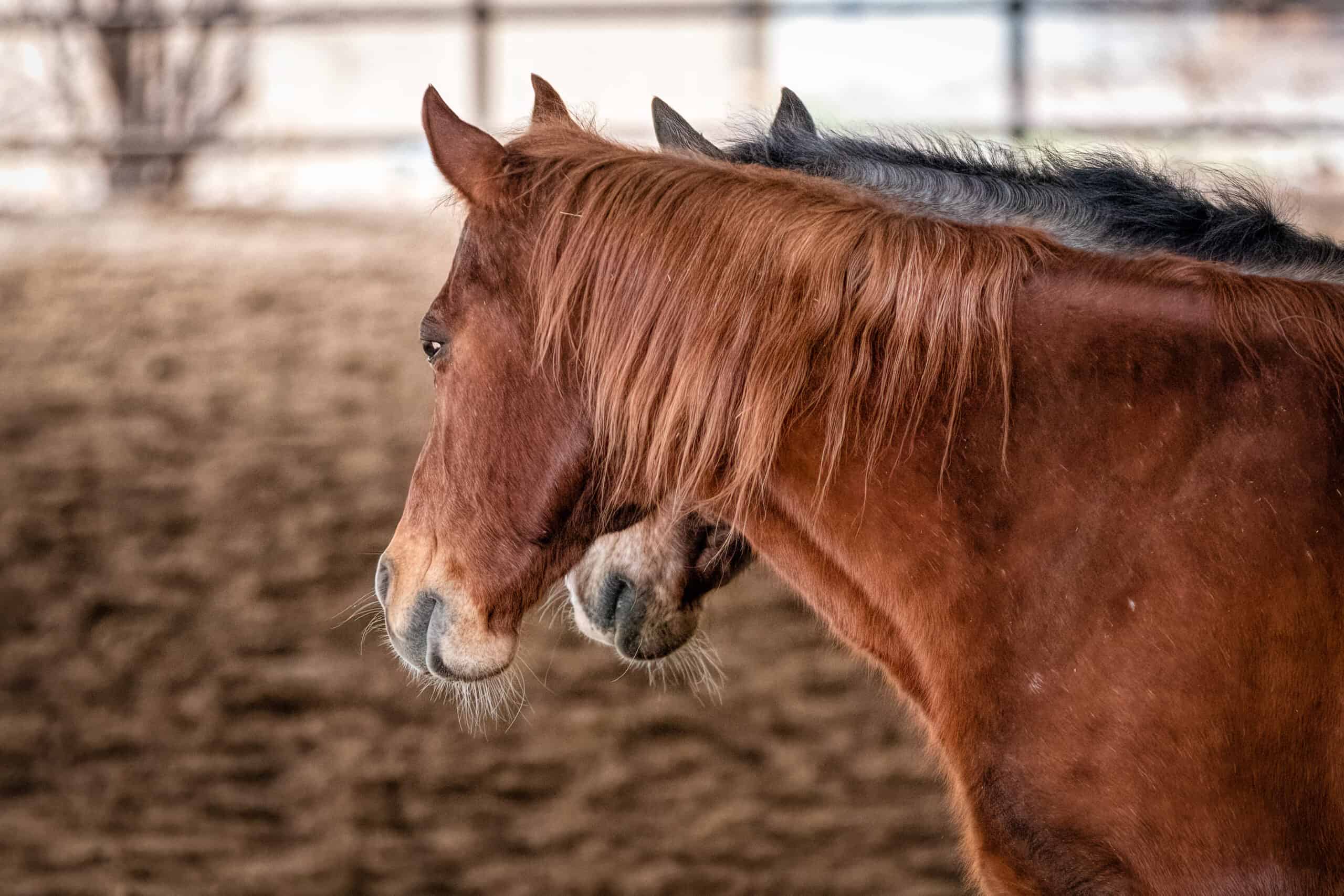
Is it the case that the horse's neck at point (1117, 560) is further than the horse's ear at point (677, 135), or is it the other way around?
the horse's ear at point (677, 135)

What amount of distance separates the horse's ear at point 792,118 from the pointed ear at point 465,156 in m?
0.43

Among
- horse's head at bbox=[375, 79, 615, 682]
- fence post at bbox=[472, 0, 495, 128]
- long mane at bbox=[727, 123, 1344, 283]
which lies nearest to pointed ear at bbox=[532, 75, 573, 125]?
horse's head at bbox=[375, 79, 615, 682]

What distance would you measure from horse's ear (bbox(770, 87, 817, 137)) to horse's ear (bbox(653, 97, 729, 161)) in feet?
0.29

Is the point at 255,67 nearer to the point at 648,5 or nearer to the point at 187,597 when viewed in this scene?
the point at 648,5

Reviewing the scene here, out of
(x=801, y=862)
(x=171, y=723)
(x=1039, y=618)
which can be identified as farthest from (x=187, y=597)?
(x=1039, y=618)

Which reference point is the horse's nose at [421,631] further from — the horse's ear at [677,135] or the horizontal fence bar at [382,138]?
the horizontal fence bar at [382,138]

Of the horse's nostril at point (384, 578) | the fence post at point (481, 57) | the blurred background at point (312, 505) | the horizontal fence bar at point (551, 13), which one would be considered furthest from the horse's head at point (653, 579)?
the fence post at point (481, 57)

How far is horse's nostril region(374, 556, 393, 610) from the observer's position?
1792 millimetres

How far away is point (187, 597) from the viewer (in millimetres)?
4184

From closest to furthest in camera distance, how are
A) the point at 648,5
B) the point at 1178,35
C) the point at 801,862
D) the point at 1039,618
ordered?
1. the point at 1039,618
2. the point at 801,862
3. the point at 648,5
4. the point at 1178,35

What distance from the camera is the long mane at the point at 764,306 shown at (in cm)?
145

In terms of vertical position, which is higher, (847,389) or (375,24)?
(375,24)

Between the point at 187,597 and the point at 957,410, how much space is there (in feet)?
11.2

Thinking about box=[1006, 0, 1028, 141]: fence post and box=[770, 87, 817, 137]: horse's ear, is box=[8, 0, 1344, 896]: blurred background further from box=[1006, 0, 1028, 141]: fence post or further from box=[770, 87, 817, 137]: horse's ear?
box=[770, 87, 817, 137]: horse's ear
